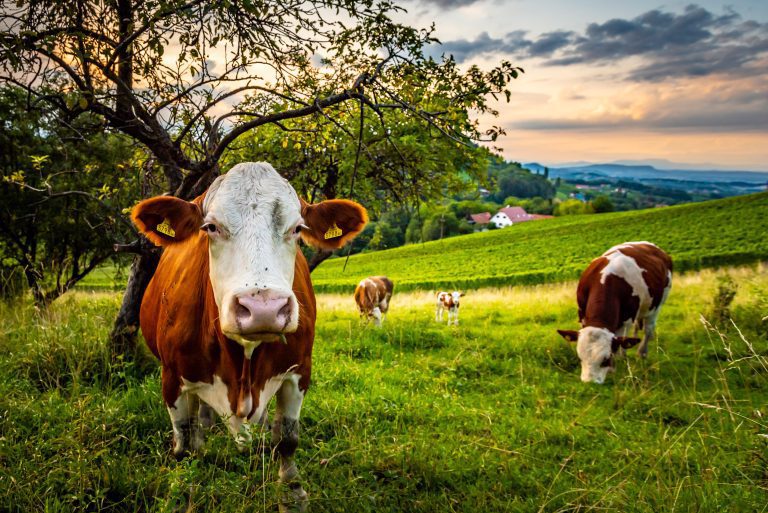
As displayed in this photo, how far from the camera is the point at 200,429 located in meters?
3.50

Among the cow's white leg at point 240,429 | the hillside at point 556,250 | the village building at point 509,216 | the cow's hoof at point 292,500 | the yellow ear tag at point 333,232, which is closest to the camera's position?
the cow's white leg at point 240,429

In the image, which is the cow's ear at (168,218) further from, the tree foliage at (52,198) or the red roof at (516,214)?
the red roof at (516,214)

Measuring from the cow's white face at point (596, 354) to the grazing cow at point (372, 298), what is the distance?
19.6ft

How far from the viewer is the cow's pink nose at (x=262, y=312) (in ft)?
7.13

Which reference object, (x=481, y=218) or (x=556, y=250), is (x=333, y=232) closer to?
(x=556, y=250)

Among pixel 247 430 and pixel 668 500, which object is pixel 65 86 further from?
pixel 668 500

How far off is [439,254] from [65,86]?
42288mm

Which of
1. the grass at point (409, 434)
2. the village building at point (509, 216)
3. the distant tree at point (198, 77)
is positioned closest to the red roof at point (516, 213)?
the village building at point (509, 216)

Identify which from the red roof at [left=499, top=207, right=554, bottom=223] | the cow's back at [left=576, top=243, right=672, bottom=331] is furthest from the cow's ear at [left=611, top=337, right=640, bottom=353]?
the red roof at [left=499, top=207, right=554, bottom=223]

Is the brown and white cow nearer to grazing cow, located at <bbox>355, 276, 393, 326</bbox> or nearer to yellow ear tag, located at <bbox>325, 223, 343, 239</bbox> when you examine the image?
yellow ear tag, located at <bbox>325, 223, 343, 239</bbox>

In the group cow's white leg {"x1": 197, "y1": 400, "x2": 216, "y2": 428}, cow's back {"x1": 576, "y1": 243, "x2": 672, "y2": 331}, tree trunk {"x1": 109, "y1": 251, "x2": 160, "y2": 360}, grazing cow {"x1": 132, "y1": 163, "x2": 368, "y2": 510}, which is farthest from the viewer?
cow's back {"x1": 576, "y1": 243, "x2": 672, "y2": 331}

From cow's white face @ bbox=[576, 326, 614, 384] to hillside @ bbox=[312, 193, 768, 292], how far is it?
20.6 m

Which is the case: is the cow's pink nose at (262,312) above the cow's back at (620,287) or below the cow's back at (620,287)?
above

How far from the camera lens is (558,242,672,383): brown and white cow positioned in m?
7.34
